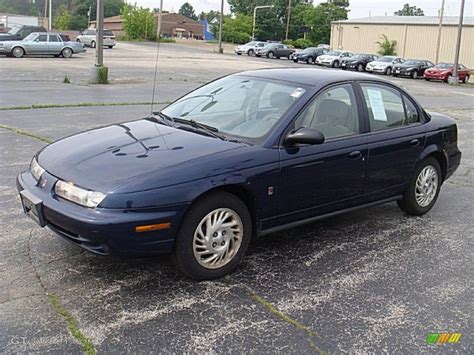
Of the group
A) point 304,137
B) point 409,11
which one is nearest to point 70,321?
point 304,137

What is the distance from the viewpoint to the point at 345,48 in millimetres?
66500

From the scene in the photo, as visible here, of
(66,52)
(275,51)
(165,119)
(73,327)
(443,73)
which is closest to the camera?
(73,327)

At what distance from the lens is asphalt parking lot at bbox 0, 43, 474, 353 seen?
337 cm

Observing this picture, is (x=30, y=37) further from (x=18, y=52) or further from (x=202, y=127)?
(x=202, y=127)

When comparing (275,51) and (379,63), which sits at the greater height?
(275,51)

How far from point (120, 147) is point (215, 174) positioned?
2.67 ft

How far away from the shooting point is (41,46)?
32.9 metres

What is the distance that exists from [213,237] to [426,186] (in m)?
2.92

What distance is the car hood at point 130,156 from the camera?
3.78 m

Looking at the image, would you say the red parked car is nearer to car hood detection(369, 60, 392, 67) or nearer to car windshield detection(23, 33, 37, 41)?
car hood detection(369, 60, 392, 67)

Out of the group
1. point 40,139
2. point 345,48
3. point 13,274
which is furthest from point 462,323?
point 345,48

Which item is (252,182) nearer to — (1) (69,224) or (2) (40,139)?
(1) (69,224)

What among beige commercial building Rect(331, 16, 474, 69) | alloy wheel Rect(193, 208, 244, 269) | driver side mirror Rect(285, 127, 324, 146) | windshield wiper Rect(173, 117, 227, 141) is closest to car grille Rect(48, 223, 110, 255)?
alloy wheel Rect(193, 208, 244, 269)

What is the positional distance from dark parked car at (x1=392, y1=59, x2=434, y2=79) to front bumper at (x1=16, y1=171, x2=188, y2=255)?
39.3 metres
